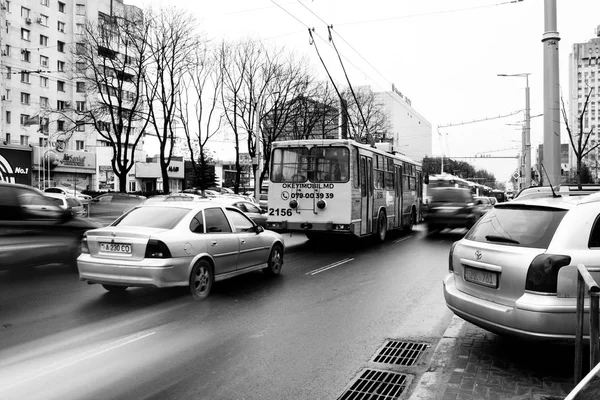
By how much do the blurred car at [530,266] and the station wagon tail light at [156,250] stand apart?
12.5ft

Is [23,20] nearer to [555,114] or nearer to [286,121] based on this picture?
[286,121]

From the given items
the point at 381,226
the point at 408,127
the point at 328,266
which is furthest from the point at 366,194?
the point at 408,127

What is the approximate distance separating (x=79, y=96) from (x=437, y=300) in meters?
62.3

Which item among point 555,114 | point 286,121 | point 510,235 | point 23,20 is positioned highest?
point 23,20

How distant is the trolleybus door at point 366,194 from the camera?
14.7 meters

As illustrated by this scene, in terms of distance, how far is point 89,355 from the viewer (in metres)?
5.01

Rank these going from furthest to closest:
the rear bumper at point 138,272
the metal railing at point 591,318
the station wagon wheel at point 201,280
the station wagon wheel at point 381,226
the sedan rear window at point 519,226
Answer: the station wagon wheel at point 381,226 < the station wagon wheel at point 201,280 < the rear bumper at point 138,272 < the sedan rear window at point 519,226 < the metal railing at point 591,318

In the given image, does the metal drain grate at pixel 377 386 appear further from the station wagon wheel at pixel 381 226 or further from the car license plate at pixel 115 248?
the station wagon wheel at pixel 381 226

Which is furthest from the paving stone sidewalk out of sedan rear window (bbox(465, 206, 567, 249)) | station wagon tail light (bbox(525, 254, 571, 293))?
sedan rear window (bbox(465, 206, 567, 249))

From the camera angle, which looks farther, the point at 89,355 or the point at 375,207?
the point at 375,207

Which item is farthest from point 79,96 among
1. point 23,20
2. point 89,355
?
point 89,355

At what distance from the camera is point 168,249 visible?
276 inches

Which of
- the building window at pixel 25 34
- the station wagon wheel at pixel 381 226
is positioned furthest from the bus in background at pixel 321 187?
the building window at pixel 25 34

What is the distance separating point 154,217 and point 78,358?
3128mm
